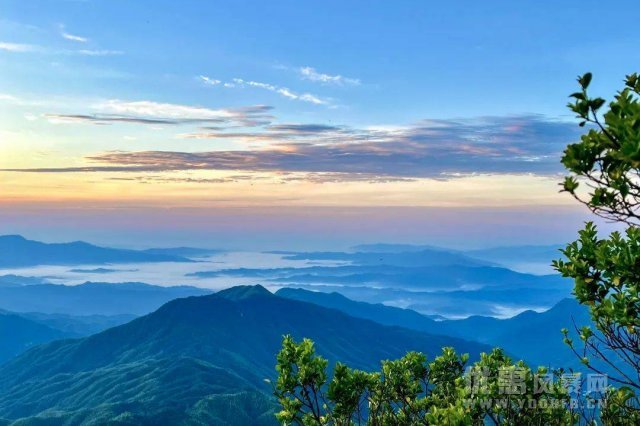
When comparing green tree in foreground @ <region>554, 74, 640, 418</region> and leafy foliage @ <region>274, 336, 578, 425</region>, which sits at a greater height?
green tree in foreground @ <region>554, 74, 640, 418</region>

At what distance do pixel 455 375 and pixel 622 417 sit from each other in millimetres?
7604

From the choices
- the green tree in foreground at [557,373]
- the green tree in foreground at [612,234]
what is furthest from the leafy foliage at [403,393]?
the green tree in foreground at [612,234]

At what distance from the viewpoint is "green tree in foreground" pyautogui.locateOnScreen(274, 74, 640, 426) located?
396 inches

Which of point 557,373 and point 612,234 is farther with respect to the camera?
point 557,373

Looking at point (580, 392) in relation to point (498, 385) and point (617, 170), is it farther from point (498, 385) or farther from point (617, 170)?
point (617, 170)

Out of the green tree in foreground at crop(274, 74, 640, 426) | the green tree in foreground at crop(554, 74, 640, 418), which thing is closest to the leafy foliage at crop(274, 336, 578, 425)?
the green tree in foreground at crop(274, 74, 640, 426)

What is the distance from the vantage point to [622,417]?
17.6 metres

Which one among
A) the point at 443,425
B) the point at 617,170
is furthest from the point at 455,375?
the point at 617,170

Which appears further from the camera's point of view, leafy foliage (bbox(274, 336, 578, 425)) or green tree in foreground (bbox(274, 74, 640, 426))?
leafy foliage (bbox(274, 336, 578, 425))

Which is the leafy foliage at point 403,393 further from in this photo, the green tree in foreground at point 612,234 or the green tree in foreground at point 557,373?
the green tree in foreground at point 612,234

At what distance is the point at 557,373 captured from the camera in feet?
67.6

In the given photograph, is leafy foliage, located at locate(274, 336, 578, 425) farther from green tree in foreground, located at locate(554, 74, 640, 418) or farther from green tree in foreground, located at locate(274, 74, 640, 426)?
green tree in foreground, located at locate(554, 74, 640, 418)

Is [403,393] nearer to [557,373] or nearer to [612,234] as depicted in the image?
[557,373]

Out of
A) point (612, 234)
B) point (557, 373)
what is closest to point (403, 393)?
point (557, 373)
